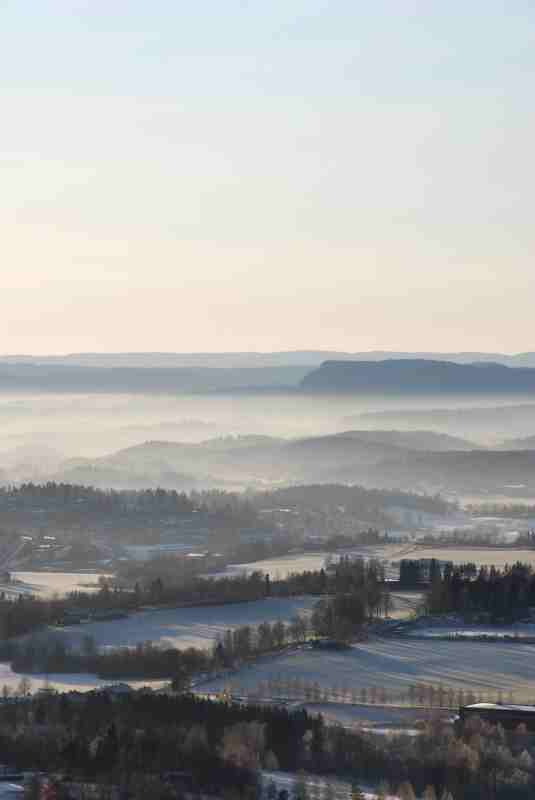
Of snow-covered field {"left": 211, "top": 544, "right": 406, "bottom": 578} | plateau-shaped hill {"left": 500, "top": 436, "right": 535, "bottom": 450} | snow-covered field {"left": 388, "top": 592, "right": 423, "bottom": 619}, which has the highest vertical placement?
plateau-shaped hill {"left": 500, "top": 436, "right": 535, "bottom": 450}

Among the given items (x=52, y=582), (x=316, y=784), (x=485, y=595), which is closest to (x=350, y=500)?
(x=52, y=582)

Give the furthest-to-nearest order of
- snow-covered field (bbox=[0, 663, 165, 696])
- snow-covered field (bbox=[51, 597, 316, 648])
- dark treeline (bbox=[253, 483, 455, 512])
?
1. dark treeline (bbox=[253, 483, 455, 512])
2. snow-covered field (bbox=[51, 597, 316, 648])
3. snow-covered field (bbox=[0, 663, 165, 696])

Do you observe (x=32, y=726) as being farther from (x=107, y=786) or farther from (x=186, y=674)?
(x=186, y=674)

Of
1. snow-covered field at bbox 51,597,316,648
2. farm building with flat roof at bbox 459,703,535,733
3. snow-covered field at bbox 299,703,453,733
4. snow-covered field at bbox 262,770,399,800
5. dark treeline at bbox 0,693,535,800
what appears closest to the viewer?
snow-covered field at bbox 262,770,399,800

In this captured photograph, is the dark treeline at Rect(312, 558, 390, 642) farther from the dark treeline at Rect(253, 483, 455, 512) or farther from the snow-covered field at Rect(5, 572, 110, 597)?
the dark treeline at Rect(253, 483, 455, 512)

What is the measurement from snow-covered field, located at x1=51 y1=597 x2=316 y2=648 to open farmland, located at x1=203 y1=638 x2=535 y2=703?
178 inches

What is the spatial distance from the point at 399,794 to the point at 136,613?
26.7 m

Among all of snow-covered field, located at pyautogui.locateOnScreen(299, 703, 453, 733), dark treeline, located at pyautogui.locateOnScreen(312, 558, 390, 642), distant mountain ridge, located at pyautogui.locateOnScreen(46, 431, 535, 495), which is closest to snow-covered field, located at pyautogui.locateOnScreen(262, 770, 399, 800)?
snow-covered field, located at pyautogui.locateOnScreen(299, 703, 453, 733)

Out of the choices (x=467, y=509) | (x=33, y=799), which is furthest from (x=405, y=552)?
(x=33, y=799)

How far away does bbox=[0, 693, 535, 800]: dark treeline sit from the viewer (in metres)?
39.0

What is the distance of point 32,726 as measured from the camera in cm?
Result: 4359

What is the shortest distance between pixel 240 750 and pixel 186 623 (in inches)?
848

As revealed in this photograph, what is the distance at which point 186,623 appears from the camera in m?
62.0

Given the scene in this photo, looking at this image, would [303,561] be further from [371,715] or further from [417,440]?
[417,440]
